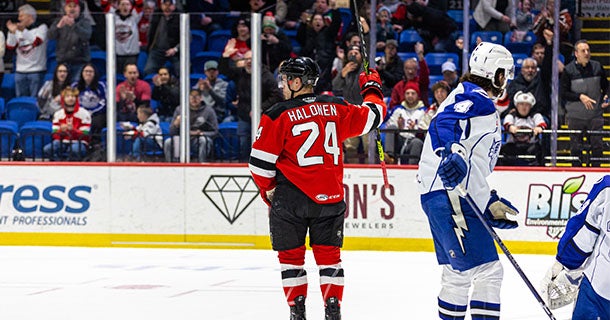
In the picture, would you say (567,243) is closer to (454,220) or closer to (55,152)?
(454,220)

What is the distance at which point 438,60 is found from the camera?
1027 cm

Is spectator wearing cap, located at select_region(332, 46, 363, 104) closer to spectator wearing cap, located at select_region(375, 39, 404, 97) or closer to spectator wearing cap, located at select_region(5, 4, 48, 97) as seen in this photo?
spectator wearing cap, located at select_region(375, 39, 404, 97)

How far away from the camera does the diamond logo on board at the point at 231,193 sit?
9977mm

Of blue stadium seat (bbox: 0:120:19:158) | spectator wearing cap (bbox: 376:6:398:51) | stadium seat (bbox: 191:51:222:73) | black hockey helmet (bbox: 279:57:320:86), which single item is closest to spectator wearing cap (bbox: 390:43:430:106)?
spectator wearing cap (bbox: 376:6:398:51)

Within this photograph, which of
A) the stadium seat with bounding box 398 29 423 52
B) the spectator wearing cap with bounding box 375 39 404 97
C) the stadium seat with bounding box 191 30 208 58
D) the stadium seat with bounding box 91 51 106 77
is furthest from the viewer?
the stadium seat with bounding box 398 29 423 52

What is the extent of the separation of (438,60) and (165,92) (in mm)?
2467

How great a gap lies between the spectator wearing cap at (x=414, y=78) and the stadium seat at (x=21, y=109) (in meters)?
3.19

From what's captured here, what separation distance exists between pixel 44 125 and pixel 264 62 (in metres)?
2.05

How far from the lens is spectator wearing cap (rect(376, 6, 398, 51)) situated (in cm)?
1021

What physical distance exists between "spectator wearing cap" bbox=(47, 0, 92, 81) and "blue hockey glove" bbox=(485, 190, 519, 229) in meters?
6.10

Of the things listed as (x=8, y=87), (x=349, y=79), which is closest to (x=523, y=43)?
(x=349, y=79)

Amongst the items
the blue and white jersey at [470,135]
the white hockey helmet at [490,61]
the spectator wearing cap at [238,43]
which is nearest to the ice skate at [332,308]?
the blue and white jersey at [470,135]

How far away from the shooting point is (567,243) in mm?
3496

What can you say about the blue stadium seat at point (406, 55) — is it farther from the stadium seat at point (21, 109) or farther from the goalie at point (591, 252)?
the goalie at point (591, 252)
